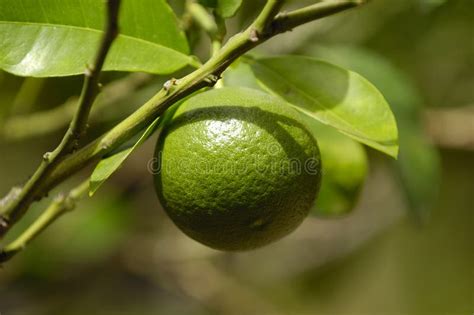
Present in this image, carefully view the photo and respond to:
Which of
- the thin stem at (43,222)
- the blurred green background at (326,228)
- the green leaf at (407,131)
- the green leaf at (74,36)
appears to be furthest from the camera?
the blurred green background at (326,228)

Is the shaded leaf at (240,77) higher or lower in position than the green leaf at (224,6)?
lower

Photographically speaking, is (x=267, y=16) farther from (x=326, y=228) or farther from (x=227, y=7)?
(x=326, y=228)

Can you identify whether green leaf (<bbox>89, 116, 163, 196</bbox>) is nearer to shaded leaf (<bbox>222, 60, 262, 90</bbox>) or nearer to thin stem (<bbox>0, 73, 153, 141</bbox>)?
shaded leaf (<bbox>222, 60, 262, 90</bbox>)

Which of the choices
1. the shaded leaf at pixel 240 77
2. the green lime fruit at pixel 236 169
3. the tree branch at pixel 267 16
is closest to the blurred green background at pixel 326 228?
the shaded leaf at pixel 240 77

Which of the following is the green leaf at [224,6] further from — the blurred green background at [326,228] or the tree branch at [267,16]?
the blurred green background at [326,228]

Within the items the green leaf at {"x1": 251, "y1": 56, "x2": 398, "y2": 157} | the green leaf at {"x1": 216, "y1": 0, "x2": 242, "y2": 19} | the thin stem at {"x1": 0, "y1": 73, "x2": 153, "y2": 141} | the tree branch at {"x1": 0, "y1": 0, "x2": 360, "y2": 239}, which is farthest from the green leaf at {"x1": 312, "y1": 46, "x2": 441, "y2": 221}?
the tree branch at {"x1": 0, "y1": 0, "x2": 360, "y2": 239}

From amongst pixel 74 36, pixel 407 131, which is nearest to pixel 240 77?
pixel 74 36

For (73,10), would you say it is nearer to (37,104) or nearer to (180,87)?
(180,87)

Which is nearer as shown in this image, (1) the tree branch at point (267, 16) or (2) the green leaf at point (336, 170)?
(1) the tree branch at point (267, 16)
